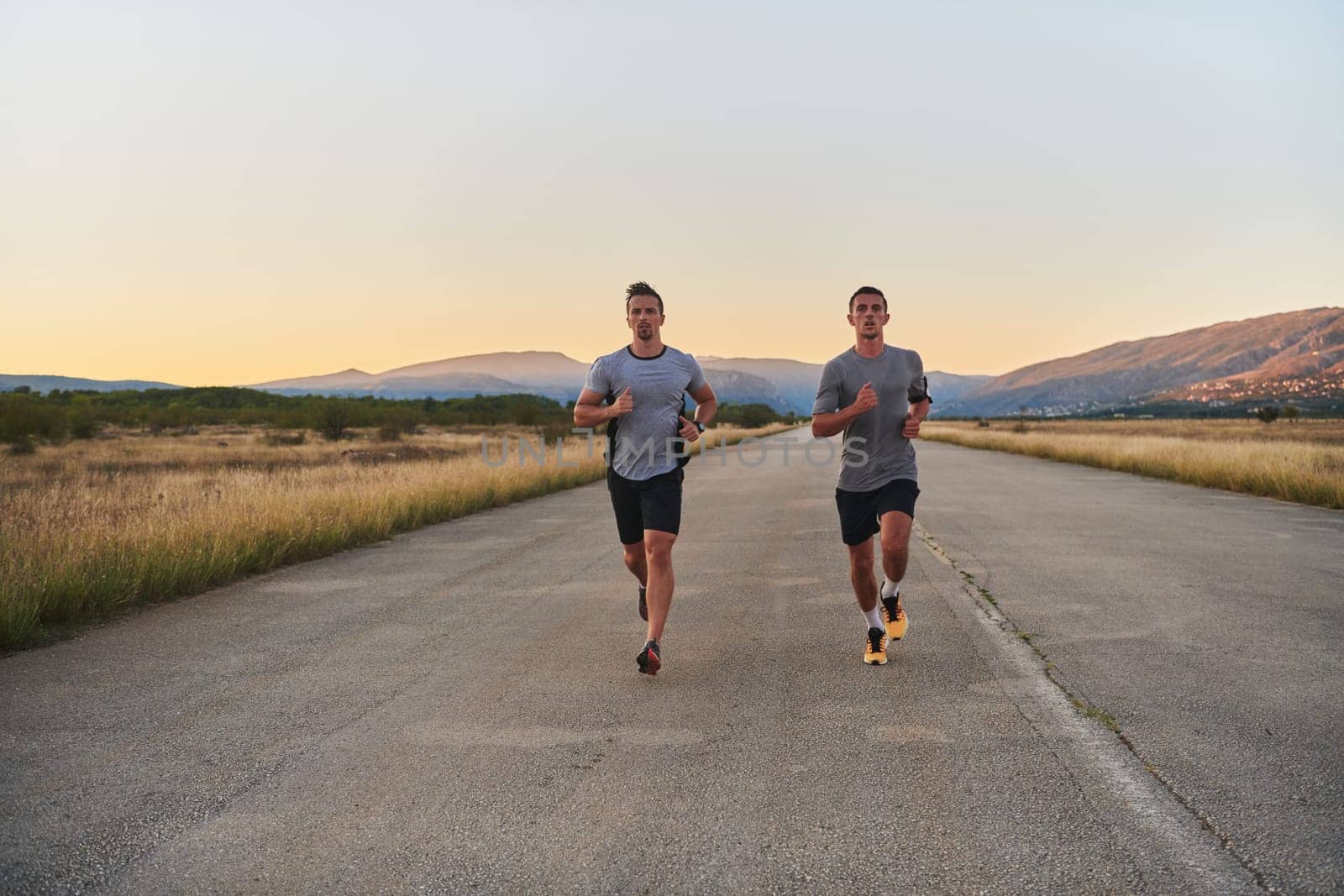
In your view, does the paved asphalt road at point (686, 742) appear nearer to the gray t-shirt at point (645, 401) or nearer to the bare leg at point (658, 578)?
the bare leg at point (658, 578)

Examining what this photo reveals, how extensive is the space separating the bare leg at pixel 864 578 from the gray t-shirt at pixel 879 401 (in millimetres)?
389

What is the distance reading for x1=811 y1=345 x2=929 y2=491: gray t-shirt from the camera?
Result: 5.40m

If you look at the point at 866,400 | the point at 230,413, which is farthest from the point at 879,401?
the point at 230,413

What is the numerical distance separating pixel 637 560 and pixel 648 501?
0.71m

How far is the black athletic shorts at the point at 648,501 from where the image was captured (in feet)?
17.1

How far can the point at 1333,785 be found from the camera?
11.2ft

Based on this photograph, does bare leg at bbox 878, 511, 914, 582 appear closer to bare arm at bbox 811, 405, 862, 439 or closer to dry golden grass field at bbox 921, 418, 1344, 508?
bare arm at bbox 811, 405, 862, 439

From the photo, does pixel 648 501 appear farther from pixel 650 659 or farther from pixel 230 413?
pixel 230 413

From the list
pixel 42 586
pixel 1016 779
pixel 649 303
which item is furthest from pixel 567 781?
pixel 42 586

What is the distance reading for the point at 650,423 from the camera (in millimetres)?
5234

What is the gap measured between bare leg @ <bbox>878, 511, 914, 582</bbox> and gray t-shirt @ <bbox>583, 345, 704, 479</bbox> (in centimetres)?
135

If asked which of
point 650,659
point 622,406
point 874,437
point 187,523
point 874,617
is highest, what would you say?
point 622,406

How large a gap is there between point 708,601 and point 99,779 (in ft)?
15.2

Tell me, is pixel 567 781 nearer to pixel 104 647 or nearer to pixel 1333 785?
pixel 1333 785
